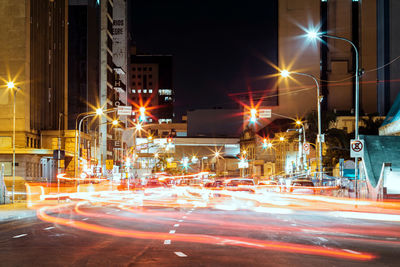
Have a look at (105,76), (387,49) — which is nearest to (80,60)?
(105,76)

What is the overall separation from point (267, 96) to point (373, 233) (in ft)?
333

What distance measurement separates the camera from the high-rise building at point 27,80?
62.0 m

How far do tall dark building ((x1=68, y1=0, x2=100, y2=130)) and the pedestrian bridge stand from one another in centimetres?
5393

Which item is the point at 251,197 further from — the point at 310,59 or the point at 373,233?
the point at 310,59

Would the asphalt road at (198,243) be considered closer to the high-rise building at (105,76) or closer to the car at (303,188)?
the car at (303,188)

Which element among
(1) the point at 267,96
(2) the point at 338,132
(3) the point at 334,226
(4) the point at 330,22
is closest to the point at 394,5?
(4) the point at 330,22

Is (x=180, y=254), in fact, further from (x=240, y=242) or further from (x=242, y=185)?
(x=242, y=185)

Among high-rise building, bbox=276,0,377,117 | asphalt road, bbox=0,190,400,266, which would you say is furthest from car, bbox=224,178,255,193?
high-rise building, bbox=276,0,377,117

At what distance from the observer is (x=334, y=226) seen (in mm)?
20203

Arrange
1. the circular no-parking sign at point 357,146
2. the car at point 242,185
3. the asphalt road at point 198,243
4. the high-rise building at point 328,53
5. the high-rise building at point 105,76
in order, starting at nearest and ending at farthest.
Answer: the asphalt road at point 198,243
the circular no-parking sign at point 357,146
the car at point 242,185
the high-rise building at point 328,53
the high-rise building at point 105,76

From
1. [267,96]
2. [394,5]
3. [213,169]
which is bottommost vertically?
[213,169]

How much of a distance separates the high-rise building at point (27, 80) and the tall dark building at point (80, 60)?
16064 mm

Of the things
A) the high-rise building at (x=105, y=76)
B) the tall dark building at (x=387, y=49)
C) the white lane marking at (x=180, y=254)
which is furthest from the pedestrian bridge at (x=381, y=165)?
the high-rise building at (x=105, y=76)

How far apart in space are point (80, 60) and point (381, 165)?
59774 millimetres
